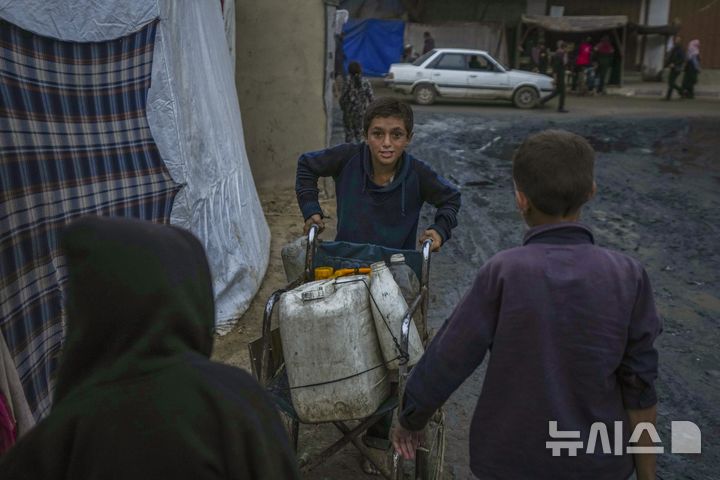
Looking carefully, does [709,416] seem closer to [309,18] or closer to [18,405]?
[18,405]

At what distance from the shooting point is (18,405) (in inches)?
105

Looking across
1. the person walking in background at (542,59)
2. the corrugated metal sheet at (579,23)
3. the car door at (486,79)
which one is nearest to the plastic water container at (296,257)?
the car door at (486,79)

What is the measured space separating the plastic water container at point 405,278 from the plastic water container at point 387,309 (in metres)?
0.15

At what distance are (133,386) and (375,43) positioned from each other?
27.5 meters

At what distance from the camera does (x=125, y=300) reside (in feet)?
4.53

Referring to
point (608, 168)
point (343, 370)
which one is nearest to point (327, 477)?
point (343, 370)

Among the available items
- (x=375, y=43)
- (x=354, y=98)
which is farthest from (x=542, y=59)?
(x=354, y=98)

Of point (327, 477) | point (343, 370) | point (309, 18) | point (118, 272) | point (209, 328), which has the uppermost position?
point (309, 18)

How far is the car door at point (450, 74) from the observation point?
2088cm

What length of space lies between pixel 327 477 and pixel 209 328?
8.30ft

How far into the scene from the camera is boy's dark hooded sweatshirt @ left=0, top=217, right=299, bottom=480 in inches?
54.8

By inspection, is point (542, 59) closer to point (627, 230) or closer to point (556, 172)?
point (627, 230)

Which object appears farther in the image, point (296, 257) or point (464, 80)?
point (464, 80)

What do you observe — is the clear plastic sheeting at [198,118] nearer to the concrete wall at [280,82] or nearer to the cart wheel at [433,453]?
the cart wheel at [433,453]
